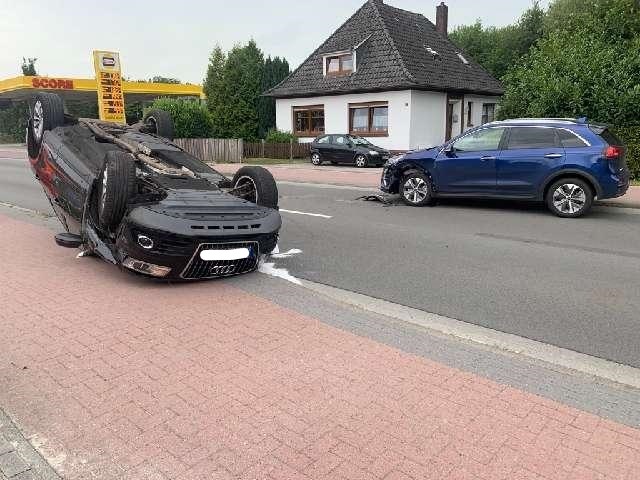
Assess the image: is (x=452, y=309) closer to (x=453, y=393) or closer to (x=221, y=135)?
(x=453, y=393)

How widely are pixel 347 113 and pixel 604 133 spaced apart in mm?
18774

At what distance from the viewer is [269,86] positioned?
39000 millimetres

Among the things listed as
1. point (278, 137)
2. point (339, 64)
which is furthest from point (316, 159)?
point (339, 64)

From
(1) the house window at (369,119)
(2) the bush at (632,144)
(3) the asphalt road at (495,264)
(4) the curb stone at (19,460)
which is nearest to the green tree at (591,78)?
(2) the bush at (632,144)

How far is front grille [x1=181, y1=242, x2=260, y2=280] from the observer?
5.41 metres

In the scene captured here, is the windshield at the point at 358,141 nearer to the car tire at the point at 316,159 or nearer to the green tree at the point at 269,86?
the car tire at the point at 316,159

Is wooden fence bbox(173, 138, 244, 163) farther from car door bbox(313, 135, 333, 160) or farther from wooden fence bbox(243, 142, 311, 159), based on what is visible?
car door bbox(313, 135, 333, 160)

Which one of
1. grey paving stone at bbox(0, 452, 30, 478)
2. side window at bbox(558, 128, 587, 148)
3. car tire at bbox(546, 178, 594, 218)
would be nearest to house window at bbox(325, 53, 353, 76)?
side window at bbox(558, 128, 587, 148)

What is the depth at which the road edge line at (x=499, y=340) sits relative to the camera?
3898 mm

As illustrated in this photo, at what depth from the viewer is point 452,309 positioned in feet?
17.2

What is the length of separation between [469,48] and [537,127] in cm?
4292

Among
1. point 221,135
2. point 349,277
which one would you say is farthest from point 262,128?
point 349,277

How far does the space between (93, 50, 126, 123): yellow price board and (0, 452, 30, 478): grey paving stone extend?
18.2 metres

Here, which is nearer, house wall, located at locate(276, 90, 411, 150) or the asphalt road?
the asphalt road
